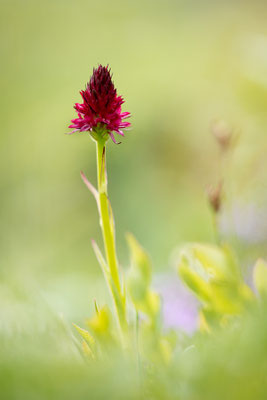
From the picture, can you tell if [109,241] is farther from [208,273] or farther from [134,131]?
[134,131]

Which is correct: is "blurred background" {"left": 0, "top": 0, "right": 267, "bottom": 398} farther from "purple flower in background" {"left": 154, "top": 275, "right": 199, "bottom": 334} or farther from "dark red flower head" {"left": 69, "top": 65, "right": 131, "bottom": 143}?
"dark red flower head" {"left": 69, "top": 65, "right": 131, "bottom": 143}

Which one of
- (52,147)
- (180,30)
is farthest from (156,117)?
(180,30)

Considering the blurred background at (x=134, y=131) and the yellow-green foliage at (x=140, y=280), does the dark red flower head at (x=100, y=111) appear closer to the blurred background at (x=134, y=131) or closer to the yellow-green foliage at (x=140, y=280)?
the yellow-green foliage at (x=140, y=280)

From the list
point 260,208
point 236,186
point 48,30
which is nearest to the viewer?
point 260,208

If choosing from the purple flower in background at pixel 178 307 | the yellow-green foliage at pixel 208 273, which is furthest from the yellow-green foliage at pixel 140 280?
the purple flower in background at pixel 178 307

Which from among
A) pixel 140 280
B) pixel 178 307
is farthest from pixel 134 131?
pixel 140 280

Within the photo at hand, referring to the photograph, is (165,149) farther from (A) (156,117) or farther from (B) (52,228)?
(B) (52,228)

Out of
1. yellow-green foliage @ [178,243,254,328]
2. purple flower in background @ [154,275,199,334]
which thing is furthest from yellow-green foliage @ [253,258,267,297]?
purple flower in background @ [154,275,199,334]
